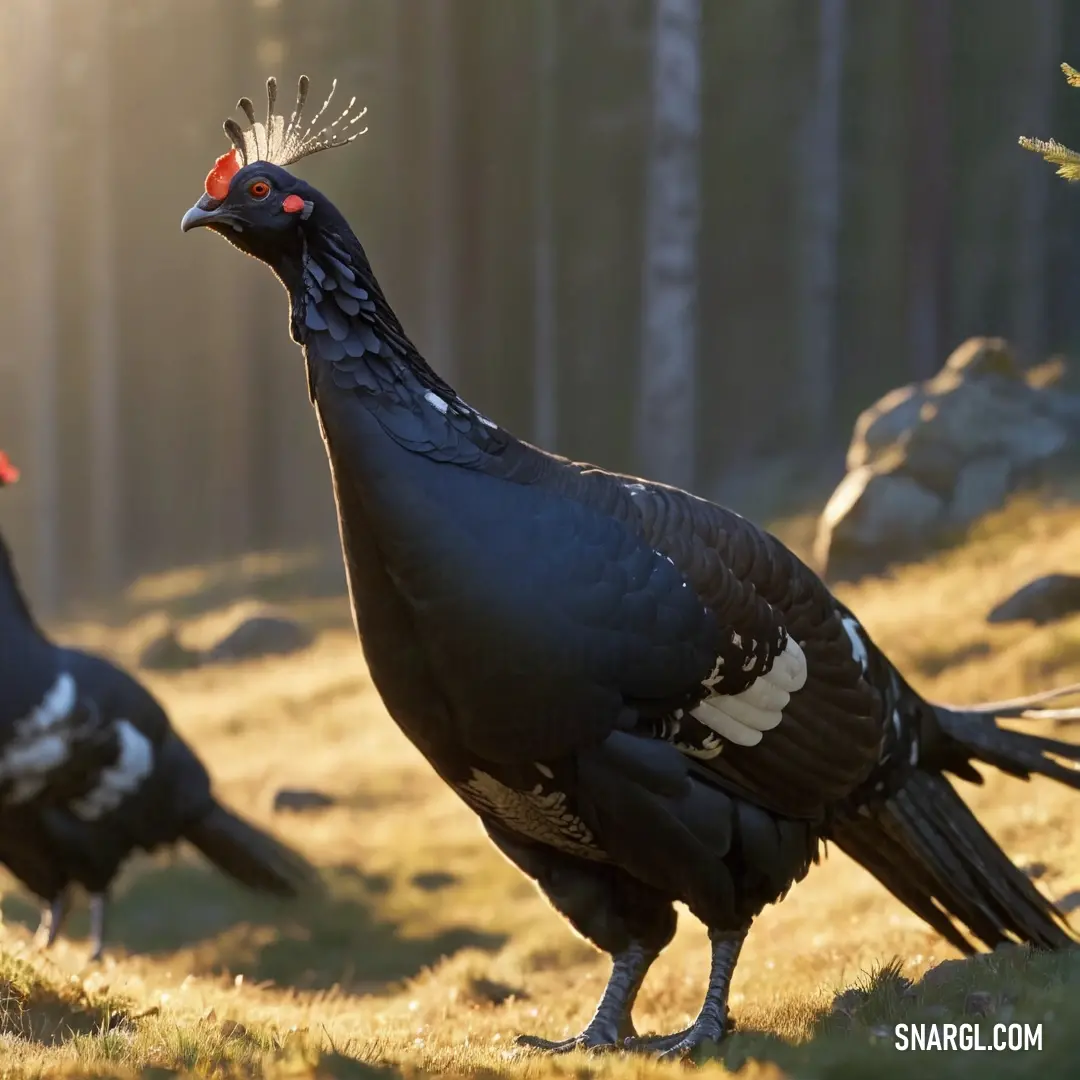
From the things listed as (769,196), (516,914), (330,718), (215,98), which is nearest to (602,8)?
(769,196)

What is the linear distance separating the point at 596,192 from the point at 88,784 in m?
21.1

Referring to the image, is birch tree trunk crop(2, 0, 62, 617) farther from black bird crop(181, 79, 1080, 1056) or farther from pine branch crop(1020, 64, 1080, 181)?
pine branch crop(1020, 64, 1080, 181)

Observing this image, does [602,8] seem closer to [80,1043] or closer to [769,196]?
[769,196]

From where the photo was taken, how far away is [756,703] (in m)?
4.41

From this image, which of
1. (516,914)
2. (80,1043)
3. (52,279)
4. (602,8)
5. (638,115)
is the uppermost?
(602,8)

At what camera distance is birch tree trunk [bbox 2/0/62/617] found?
29391mm

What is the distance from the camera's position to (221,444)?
35.9 meters

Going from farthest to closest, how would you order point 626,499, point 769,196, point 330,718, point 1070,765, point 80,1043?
point 769,196
point 330,718
point 1070,765
point 626,499
point 80,1043

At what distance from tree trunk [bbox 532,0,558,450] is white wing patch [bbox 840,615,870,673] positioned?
60.4ft

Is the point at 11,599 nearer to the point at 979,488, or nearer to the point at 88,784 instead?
the point at 88,784

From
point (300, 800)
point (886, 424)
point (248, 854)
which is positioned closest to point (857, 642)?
point (248, 854)

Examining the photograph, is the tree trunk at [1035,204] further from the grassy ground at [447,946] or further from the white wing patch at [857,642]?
the white wing patch at [857,642]

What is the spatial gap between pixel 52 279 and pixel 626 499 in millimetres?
28556

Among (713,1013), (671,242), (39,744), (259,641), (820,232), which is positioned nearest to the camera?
(713,1013)
